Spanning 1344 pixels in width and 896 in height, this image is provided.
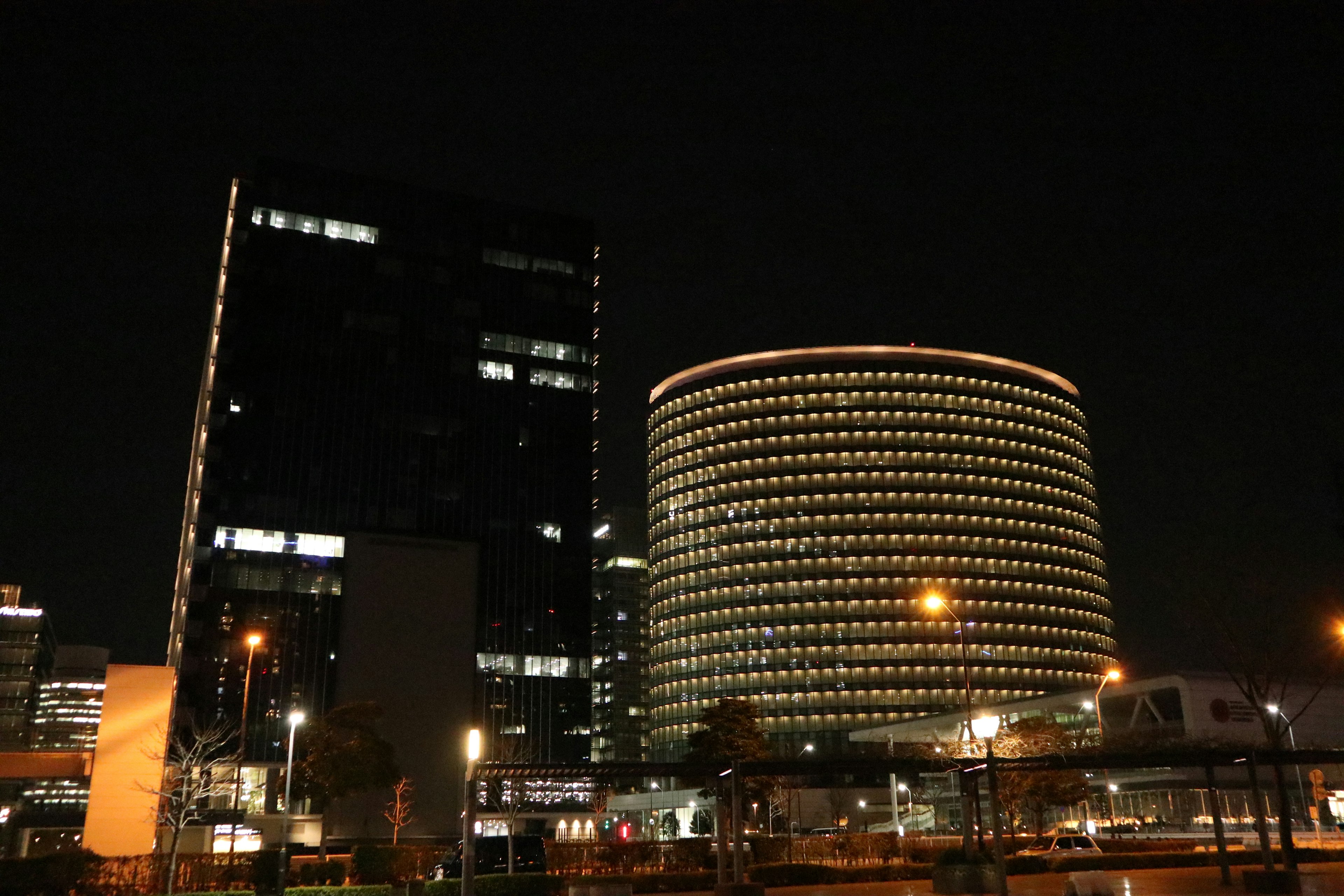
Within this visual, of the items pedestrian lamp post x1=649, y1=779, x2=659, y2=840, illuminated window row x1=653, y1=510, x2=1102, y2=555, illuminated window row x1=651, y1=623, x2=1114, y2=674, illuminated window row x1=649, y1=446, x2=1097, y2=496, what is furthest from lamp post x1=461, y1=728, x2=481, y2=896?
illuminated window row x1=649, y1=446, x2=1097, y2=496

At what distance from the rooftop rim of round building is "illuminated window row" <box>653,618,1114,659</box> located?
39.1 meters

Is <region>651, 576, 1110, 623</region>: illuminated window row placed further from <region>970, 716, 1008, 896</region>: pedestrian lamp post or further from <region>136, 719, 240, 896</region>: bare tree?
<region>970, 716, 1008, 896</region>: pedestrian lamp post

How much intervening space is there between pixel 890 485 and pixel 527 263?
76783mm

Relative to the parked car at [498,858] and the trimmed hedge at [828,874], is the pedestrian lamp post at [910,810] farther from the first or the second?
the parked car at [498,858]

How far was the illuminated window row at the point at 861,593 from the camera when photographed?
163500 mm

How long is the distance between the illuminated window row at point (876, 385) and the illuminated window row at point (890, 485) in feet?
46.4

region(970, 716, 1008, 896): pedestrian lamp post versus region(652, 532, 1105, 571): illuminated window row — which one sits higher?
region(652, 532, 1105, 571): illuminated window row

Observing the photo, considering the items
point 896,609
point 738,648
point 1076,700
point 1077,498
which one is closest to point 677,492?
point 738,648

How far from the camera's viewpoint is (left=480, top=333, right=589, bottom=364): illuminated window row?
109562 millimetres

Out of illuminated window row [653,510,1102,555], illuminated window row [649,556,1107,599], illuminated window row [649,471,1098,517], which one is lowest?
illuminated window row [649,556,1107,599]

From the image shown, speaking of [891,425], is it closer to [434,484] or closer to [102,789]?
[434,484]

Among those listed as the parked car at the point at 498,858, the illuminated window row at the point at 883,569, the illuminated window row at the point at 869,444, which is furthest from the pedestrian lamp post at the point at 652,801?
the parked car at the point at 498,858

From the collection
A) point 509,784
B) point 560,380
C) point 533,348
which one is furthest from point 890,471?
point 509,784

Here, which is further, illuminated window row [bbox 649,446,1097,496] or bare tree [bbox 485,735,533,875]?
illuminated window row [bbox 649,446,1097,496]
